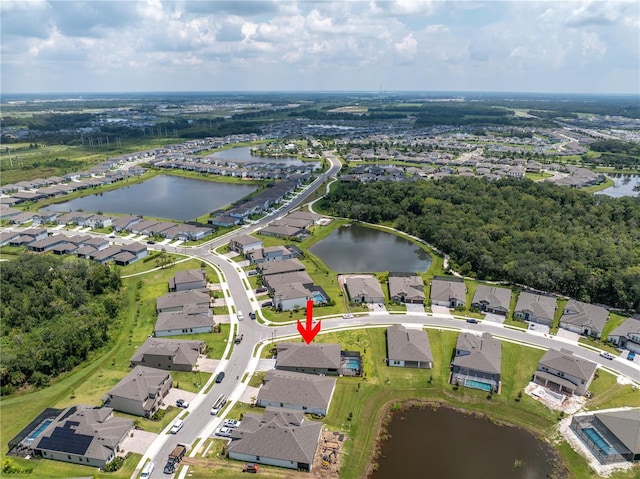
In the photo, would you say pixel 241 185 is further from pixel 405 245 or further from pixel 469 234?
pixel 469 234

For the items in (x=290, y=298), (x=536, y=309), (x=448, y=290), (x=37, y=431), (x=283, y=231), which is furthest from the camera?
(x=283, y=231)

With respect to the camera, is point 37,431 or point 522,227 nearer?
point 37,431

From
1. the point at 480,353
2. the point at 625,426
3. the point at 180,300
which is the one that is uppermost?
the point at 180,300

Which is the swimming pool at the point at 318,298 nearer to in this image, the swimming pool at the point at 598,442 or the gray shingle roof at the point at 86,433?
the gray shingle roof at the point at 86,433

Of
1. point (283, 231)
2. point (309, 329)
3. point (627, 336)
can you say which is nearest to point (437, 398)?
point (309, 329)

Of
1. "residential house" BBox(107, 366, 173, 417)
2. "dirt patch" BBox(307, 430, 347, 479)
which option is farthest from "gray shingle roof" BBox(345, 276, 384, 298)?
"residential house" BBox(107, 366, 173, 417)

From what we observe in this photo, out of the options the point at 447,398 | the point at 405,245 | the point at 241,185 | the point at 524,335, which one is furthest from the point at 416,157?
the point at 447,398

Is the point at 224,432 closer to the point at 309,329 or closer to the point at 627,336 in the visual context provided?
the point at 309,329
